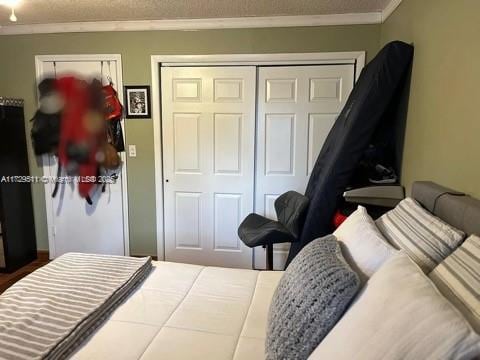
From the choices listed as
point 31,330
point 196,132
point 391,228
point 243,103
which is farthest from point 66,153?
point 391,228

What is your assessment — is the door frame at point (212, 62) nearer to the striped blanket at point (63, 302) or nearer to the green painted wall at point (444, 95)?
the green painted wall at point (444, 95)

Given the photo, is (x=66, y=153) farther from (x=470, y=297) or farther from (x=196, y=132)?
(x=470, y=297)

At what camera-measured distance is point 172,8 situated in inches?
107

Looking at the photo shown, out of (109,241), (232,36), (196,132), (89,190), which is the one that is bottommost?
(109,241)

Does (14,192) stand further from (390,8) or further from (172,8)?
(390,8)

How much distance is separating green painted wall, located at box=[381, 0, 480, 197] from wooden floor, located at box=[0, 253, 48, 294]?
3206 millimetres

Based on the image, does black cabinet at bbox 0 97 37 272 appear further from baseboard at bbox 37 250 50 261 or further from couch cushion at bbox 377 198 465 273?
couch cushion at bbox 377 198 465 273

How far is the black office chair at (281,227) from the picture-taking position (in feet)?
7.62

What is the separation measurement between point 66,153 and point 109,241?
36.9 inches

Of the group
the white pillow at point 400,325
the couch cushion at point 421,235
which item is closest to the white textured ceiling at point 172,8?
the couch cushion at point 421,235

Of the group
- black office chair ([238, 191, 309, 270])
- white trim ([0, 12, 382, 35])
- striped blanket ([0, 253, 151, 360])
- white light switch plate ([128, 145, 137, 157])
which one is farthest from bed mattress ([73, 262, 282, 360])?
white trim ([0, 12, 382, 35])

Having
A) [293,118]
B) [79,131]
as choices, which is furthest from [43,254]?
[293,118]

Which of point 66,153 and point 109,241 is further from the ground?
point 66,153

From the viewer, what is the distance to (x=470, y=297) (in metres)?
0.80
